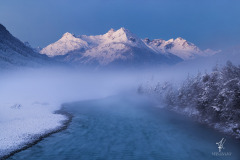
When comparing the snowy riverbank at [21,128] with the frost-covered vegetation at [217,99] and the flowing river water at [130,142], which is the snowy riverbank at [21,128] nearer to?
the flowing river water at [130,142]

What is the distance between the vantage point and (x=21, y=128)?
130 ft

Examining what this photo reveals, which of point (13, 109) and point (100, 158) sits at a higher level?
point (13, 109)

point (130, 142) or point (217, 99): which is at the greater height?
point (217, 99)

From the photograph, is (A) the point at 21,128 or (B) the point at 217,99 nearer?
(A) the point at 21,128

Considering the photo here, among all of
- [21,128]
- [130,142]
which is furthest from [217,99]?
[21,128]

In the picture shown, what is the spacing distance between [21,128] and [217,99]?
46101 mm

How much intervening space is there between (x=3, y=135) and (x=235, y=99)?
158 feet

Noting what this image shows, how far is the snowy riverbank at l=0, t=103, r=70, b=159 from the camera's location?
3193 cm

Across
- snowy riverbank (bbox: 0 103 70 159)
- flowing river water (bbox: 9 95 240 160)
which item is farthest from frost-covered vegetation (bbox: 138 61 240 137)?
snowy riverbank (bbox: 0 103 70 159)

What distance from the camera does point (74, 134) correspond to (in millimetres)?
40625

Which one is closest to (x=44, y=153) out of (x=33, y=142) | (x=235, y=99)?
(x=33, y=142)

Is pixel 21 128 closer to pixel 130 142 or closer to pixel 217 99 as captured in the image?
pixel 130 142

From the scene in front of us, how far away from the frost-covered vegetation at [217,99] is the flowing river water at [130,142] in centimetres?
362

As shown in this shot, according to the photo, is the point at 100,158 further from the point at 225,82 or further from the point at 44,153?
the point at 225,82
